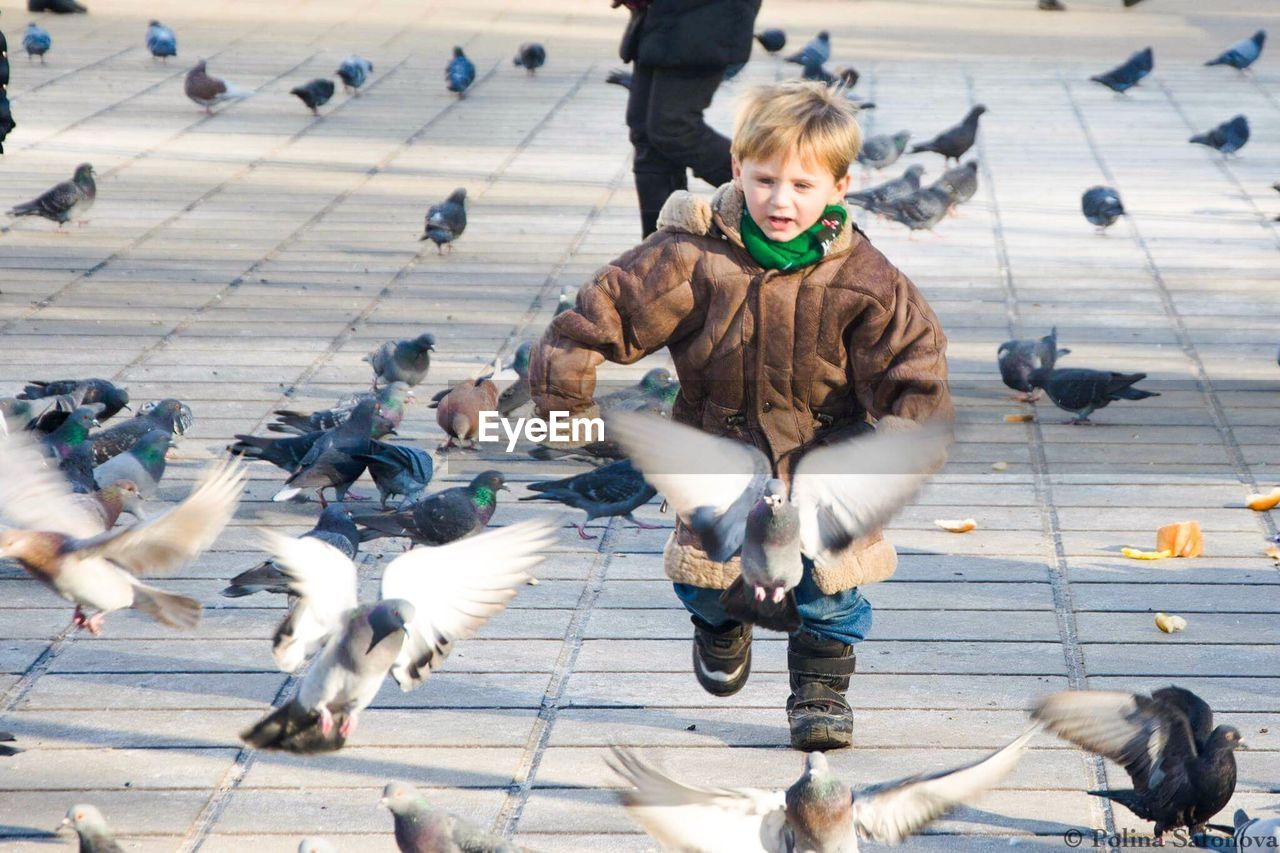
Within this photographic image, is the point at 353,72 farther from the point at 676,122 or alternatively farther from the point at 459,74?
the point at 676,122

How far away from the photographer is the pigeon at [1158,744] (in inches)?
148

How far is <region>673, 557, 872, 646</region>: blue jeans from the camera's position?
13.9ft

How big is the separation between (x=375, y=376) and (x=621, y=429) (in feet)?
13.8

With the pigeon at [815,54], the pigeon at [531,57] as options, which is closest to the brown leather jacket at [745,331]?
the pigeon at [531,57]

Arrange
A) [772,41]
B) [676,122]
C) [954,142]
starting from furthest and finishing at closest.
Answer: [772,41] < [954,142] < [676,122]

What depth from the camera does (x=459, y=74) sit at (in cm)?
1513

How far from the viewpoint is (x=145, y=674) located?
16.1 ft

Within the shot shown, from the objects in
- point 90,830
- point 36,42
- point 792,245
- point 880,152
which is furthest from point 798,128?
point 36,42

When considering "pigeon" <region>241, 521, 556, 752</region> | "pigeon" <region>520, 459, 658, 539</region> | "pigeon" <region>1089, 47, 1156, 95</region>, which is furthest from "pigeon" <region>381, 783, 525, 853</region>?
"pigeon" <region>1089, 47, 1156, 95</region>

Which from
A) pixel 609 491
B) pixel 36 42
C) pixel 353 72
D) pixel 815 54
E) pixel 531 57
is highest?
pixel 609 491

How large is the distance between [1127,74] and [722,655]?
40.0 feet

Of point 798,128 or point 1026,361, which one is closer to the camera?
point 798,128

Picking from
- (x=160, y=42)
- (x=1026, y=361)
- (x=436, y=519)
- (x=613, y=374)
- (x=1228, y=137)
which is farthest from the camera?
(x=160, y=42)

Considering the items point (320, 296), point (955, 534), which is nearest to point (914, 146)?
point (320, 296)
